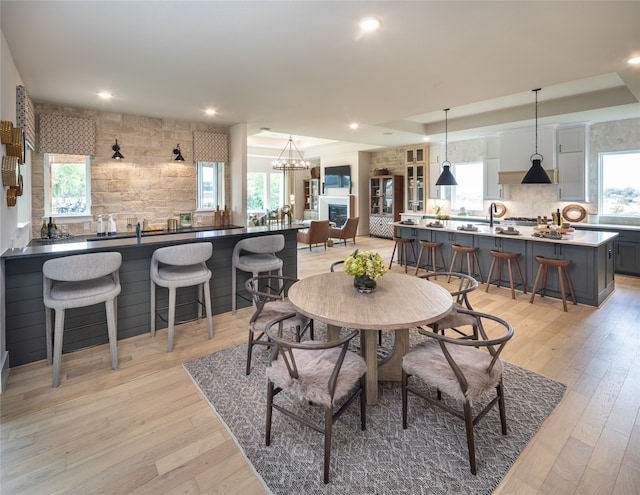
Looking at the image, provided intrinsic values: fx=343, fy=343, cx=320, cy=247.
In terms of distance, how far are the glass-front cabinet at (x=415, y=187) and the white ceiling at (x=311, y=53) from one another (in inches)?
171

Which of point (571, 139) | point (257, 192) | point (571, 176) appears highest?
point (571, 139)

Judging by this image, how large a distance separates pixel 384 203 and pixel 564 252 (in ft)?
20.0

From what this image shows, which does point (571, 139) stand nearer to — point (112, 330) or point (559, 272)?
point (559, 272)

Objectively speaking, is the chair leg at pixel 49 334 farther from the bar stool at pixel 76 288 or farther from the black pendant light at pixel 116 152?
the black pendant light at pixel 116 152

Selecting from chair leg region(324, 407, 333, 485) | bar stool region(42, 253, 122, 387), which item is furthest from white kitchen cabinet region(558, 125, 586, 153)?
bar stool region(42, 253, 122, 387)

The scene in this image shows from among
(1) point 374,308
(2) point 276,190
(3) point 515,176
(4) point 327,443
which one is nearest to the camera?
(4) point 327,443

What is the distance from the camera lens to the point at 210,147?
5.89 m

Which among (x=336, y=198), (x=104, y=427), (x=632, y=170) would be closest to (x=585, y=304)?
(x=632, y=170)

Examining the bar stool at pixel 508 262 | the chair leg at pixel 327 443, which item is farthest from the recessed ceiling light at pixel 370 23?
the bar stool at pixel 508 262

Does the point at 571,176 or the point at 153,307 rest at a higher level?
the point at 571,176

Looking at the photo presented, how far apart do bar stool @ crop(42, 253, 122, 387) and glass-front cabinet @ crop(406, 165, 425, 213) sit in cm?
813

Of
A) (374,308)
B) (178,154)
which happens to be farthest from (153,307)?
(178,154)

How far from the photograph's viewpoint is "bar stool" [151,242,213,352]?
3119 mm

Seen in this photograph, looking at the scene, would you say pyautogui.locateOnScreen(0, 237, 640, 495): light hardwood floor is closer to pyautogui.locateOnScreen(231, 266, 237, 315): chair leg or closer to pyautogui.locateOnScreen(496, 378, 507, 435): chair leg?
pyautogui.locateOnScreen(496, 378, 507, 435): chair leg
